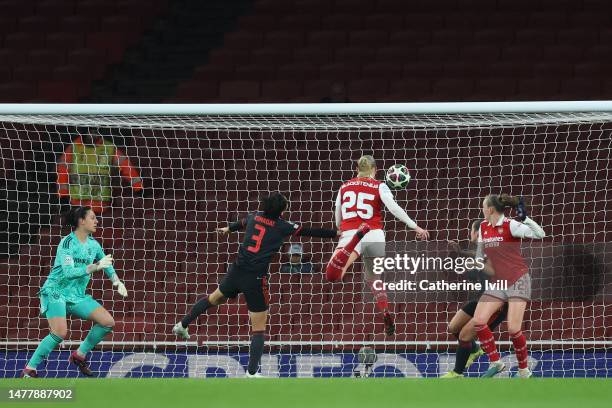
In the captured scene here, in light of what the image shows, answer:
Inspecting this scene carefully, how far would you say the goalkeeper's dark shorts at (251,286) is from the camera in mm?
7402

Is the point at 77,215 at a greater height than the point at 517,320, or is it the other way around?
the point at 77,215

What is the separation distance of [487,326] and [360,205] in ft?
4.21

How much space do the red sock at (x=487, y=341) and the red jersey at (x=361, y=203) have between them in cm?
109

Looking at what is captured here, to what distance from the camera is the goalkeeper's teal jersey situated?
7539mm

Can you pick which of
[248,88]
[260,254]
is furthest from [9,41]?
[260,254]

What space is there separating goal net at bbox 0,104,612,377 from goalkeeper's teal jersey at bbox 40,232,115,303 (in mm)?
800

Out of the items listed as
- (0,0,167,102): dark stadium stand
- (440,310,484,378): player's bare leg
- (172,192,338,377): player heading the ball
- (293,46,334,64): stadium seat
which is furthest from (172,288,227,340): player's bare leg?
(293,46,334,64): stadium seat

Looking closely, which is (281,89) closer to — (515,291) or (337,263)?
(337,263)

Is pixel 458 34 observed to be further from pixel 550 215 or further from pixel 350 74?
pixel 550 215

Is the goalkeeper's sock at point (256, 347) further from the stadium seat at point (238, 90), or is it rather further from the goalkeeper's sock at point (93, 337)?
the stadium seat at point (238, 90)

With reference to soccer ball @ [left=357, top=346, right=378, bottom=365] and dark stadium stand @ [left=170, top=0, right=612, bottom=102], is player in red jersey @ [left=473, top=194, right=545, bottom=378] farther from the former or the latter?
dark stadium stand @ [left=170, top=0, right=612, bottom=102]

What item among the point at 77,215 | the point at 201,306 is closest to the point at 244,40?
the point at 77,215

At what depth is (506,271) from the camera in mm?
7277

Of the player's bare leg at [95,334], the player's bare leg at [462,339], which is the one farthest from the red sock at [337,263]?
the player's bare leg at [95,334]
